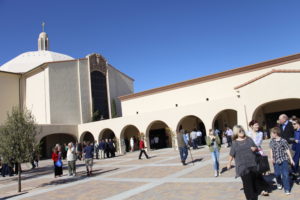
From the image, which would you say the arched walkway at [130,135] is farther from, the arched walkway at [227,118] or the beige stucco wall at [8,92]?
the beige stucco wall at [8,92]

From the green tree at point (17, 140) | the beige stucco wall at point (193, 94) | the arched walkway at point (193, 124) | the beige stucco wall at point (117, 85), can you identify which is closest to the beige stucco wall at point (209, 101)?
the beige stucco wall at point (193, 94)

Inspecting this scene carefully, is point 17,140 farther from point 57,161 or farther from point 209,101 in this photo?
point 209,101

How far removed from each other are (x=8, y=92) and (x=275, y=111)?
30.1m

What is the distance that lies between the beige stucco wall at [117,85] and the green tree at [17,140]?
78.8 ft

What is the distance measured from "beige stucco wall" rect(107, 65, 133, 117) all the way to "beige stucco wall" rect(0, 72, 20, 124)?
465 inches

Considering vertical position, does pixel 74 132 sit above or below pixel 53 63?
below

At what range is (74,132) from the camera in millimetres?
30188

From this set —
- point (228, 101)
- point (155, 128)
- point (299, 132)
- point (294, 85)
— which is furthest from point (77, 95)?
point (299, 132)

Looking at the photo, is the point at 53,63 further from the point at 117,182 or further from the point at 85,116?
the point at 117,182

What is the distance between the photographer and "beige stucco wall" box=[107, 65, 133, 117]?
35219mm

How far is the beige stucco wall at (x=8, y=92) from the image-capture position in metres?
31.7

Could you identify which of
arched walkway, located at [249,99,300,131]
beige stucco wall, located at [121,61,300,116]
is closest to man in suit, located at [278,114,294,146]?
beige stucco wall, located at [121,61,300,116]

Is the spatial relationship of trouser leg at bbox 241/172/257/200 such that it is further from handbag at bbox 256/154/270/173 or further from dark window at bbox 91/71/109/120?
dark window at bbox 91/71/109/120

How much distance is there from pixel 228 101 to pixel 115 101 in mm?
18495
